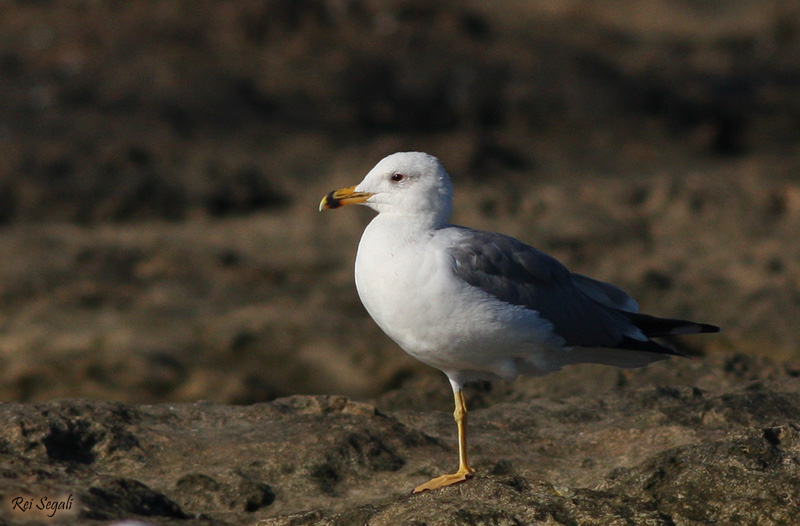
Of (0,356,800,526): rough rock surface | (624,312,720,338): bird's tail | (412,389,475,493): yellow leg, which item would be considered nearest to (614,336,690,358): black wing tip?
(624,312,720,338): bird's tail

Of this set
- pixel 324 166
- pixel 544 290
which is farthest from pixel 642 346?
pixel 324 166

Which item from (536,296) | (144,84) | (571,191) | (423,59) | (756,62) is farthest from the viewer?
(756,62)

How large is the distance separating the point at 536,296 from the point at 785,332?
5242 mm

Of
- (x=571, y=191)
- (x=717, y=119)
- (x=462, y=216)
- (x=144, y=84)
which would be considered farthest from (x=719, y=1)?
(x=144, y=84)

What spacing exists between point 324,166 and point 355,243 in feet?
7.05

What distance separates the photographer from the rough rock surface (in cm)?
501

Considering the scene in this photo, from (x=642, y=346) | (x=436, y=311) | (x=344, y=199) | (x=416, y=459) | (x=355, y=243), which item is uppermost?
(x=344, y=199)

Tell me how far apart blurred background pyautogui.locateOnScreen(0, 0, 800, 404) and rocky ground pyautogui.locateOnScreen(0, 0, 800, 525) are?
0.14ft

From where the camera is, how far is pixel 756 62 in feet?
64.3

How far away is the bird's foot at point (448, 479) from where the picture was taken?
562 cm

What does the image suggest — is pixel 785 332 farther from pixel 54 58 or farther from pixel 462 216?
pixel 54 58

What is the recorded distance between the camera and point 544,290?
6.32 metres

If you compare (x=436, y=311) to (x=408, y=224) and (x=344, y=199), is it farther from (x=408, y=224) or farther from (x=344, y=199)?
(x=344, y=199)

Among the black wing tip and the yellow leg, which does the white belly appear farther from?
the black wing tip
